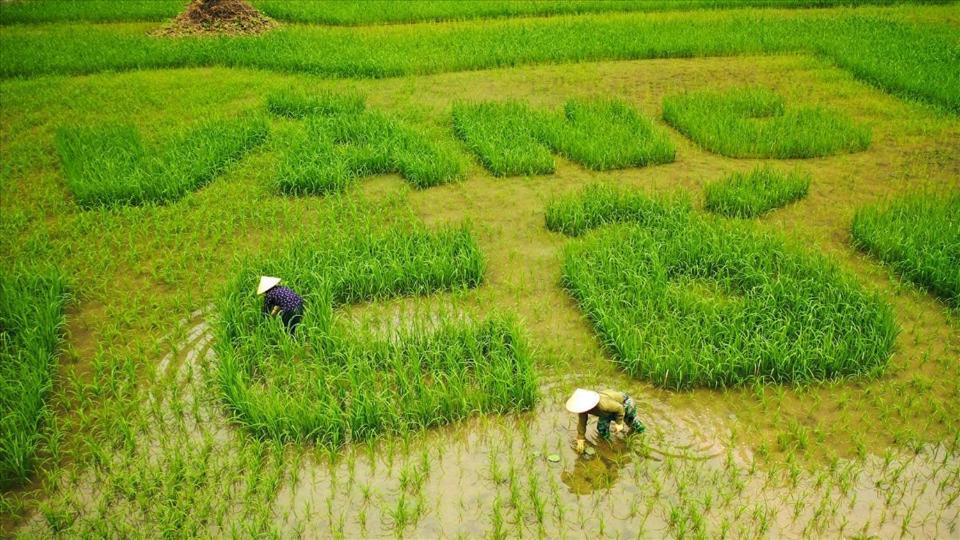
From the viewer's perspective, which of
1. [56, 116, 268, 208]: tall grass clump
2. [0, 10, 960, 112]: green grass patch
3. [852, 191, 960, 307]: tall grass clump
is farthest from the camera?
[0, 10, 960, 112]: green grass patch

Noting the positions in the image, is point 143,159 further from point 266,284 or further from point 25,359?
point 266,284

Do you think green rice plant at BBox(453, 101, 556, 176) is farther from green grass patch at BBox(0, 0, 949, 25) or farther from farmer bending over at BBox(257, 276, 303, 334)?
green grass patch at BBox(0, 0, 949, 25)

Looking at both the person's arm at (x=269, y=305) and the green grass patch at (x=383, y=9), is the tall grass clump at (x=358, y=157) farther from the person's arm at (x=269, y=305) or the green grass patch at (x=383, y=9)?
the green grass patch at (x=383, y=9)

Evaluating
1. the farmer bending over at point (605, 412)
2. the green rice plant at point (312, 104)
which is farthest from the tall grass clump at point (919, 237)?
the green rice plant at point (312, 104)

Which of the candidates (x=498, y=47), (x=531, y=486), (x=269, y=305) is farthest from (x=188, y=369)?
(x=498, y=47)

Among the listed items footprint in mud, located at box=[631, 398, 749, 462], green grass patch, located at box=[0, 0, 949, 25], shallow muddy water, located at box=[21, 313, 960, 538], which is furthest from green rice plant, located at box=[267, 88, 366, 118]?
footprint in mud, located at box=[631, 398, 749, 462]
